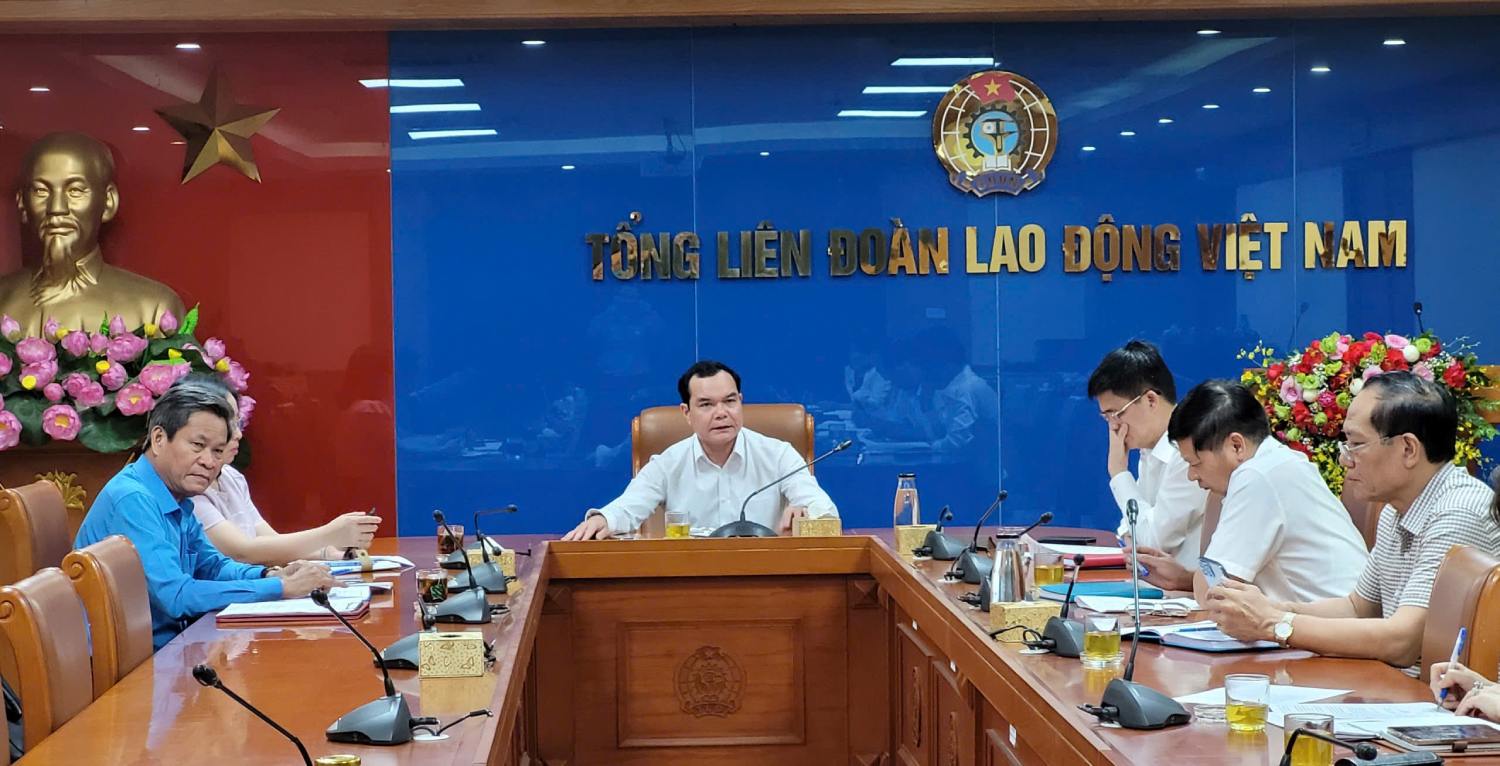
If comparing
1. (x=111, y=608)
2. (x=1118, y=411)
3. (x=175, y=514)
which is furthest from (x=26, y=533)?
(x=1118, y=411)

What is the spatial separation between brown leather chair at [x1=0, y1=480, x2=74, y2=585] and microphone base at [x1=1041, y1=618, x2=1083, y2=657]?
2.61m

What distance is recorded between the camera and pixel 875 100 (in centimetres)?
620

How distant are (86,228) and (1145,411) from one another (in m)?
3.92

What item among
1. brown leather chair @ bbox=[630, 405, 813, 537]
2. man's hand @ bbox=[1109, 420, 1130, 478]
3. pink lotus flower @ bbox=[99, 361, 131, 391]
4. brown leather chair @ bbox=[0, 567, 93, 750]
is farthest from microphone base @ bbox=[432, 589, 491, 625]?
pink lotus flower @ bbox=[99, 361, 131, 391]

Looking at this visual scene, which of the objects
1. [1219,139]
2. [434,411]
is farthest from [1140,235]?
[434,411]

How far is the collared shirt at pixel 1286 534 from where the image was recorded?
328cm

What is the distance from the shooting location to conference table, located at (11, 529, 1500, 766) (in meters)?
2.48

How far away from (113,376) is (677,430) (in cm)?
199

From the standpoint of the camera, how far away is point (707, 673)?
4336 mm

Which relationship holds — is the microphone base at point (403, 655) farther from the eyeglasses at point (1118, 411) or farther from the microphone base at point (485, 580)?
the eyeglasses at point (1118, 411)

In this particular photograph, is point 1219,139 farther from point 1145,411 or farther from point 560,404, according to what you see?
point 560,404

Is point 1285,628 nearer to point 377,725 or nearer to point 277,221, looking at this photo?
point 377,725

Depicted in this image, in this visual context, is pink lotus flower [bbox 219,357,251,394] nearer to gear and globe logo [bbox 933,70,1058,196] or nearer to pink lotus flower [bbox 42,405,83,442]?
pink lotus flower [bbox 42,405,83,442]

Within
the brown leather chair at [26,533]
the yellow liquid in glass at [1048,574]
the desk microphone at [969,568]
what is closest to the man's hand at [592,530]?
the desk microphone at [969,568]
